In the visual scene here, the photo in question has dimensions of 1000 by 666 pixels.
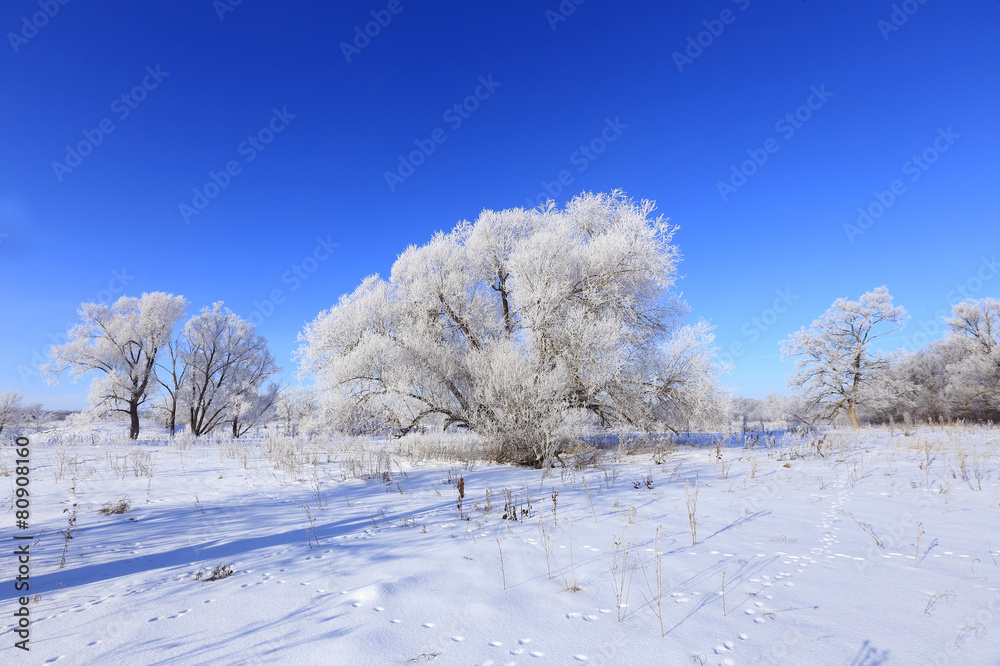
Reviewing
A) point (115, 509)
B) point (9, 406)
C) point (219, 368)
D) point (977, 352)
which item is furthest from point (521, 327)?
point (9, 406)

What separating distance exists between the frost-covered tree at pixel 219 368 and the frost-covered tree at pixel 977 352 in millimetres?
42234

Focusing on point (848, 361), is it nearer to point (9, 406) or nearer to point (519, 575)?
point (519, 575)

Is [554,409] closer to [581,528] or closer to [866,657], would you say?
[581,528]

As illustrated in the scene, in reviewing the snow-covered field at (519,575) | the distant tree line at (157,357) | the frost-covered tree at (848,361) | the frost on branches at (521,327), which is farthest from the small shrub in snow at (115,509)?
the frost-covered tree at (848,361)

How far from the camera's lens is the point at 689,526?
172 inches

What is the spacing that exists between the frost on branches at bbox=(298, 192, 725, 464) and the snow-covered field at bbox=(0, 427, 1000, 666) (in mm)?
5879

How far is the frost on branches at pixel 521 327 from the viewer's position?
12.5 m

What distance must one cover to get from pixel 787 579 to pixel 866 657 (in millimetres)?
1022

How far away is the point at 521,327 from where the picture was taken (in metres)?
13.9

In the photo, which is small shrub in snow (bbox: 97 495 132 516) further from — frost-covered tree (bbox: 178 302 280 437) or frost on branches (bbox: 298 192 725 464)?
frost-covered tree (bbox: 178 302 280 437)

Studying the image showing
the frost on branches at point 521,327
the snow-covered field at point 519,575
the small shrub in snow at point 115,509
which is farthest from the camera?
the frost on branches at point 521,327

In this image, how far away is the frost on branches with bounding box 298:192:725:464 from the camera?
41.0 feet

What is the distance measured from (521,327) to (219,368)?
813 inches

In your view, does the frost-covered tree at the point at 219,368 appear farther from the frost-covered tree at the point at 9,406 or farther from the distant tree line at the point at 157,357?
the frost-covered tree at the point at 9,406
